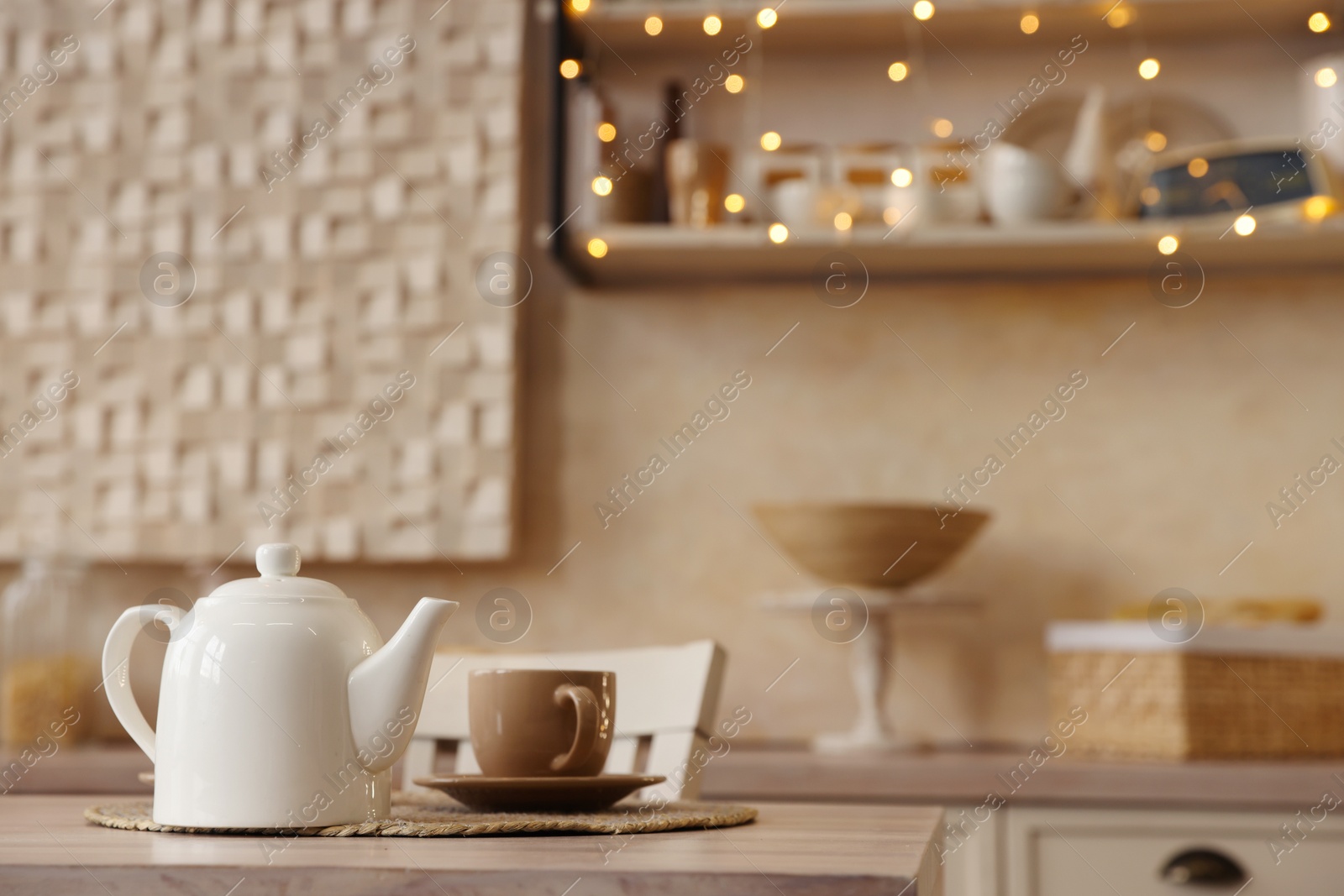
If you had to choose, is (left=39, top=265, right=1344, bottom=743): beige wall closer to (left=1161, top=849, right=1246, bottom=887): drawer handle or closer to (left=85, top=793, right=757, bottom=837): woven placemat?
(left=1161, top=849, right=1246, bottom=887): drawer handle

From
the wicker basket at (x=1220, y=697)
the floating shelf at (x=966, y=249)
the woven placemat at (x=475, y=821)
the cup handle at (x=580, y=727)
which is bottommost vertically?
the woven placemat at (x=475, y=821)

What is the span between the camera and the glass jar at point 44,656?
6.39ft

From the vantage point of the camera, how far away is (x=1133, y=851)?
1.56 m

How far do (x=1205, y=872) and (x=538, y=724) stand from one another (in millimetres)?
1065

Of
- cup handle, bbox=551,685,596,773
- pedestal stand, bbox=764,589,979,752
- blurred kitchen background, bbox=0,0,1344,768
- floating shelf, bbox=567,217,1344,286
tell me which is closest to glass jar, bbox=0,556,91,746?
blurred kitchen background, bbox=0,0,1344,768

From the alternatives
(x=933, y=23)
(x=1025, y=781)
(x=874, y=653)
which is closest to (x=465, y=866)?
(x=1025, y=781)

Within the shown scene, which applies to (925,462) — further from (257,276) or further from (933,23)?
(257,276)

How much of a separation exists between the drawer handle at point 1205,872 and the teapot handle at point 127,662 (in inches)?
48.4

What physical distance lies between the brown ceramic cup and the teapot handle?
0.63 ft

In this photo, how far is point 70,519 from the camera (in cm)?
215

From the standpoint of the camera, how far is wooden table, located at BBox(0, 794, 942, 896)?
0.55 meters

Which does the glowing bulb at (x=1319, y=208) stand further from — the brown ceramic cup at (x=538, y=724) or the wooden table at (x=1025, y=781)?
the brown ceramic cup at (x=538, y=724)

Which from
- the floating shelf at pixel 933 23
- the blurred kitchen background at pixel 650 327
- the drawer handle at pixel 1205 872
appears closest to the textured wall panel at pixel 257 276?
the blurred kitchen background at pixel 650 327

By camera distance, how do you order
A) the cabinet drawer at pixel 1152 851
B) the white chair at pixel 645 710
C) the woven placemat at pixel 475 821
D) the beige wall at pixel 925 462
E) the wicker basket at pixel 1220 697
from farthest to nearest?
the beige wall at pixel 925 462 → the wicker basket at pixel 1220 697 → the cabinet drawer at pixel 1152 851 → the white chair at pixel 645 710 → the woven placemat at pixel 475 821
